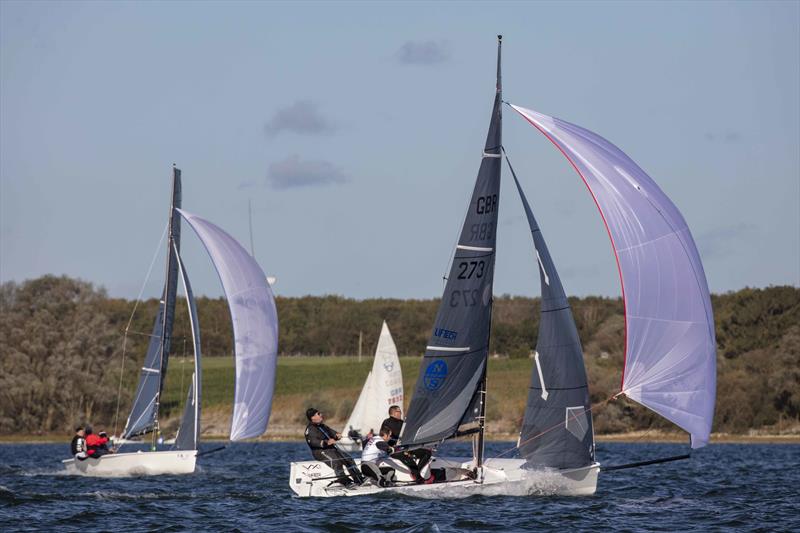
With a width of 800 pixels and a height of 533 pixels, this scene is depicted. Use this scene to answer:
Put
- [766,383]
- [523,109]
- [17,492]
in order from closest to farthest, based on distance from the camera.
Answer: [523,109] → [17,492] → [766,383]

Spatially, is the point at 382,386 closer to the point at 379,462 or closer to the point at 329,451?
the point at 329,451

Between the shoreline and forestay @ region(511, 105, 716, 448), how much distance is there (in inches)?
1764

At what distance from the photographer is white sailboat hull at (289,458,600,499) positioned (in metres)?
24.0

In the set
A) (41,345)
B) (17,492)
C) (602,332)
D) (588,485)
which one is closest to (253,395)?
(17,492)

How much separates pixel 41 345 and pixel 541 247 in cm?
5422

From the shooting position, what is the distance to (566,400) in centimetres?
2397

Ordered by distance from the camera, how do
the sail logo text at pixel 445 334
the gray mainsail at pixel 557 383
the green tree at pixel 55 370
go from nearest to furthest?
the gray mainsail at pixel 557 383
the sail logo text at pixel 445 334
the green tree at pixel 55 370

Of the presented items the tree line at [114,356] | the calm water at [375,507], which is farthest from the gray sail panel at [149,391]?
the tree line at [114,356]

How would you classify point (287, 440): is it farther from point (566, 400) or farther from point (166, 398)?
point (566, 400)

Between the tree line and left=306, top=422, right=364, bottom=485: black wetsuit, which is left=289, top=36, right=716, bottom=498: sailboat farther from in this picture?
the tree line

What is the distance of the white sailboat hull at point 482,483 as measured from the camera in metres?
24.0

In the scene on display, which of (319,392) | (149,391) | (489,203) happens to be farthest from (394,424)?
(319,392)

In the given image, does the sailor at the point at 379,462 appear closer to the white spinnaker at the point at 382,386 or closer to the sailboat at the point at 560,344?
the sailboat at the point at 560,344

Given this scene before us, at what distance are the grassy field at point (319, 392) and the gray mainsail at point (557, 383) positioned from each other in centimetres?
5143
